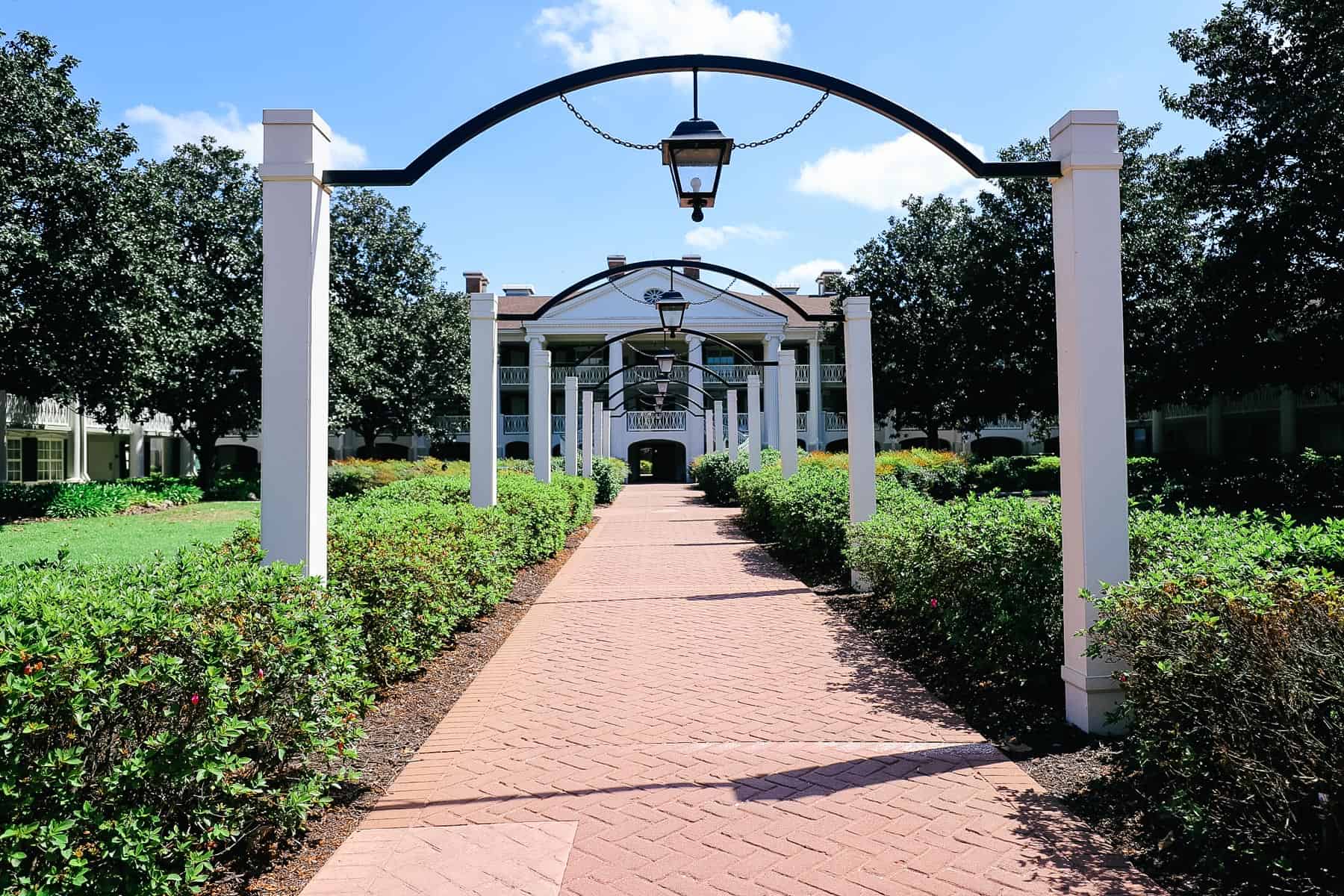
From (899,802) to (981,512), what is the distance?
9.60 ft

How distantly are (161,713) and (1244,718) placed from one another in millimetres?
3417

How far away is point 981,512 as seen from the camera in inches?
240

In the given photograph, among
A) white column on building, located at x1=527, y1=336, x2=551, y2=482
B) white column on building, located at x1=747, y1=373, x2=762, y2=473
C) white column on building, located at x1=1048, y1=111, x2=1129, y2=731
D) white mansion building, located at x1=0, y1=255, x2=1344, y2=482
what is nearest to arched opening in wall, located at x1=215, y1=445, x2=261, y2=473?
white mansion building, located at x1=0, y1=255, x2=1344, y2=482

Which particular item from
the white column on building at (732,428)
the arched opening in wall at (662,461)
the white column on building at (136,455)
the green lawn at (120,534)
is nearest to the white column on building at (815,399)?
the arched opening in wall at (662,461)

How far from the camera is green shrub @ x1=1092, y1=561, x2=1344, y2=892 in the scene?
2.68 meters

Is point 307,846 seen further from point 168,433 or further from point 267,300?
point 168,433

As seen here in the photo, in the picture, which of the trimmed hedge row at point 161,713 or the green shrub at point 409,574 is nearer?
the trimmed hedge row at point 161,713

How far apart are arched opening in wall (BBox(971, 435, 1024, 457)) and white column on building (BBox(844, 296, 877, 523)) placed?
1564 inches

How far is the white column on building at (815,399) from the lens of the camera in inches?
1708

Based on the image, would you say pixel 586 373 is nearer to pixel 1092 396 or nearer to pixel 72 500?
pixel 72 500

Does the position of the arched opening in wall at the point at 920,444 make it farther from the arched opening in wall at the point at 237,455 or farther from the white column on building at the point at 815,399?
the arched opening in wall at the point at 237,455

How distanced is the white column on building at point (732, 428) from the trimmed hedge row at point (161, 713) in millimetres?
19050

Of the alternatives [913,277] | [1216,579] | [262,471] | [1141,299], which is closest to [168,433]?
[913,277]

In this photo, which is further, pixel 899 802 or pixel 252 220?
pixel 252 220
